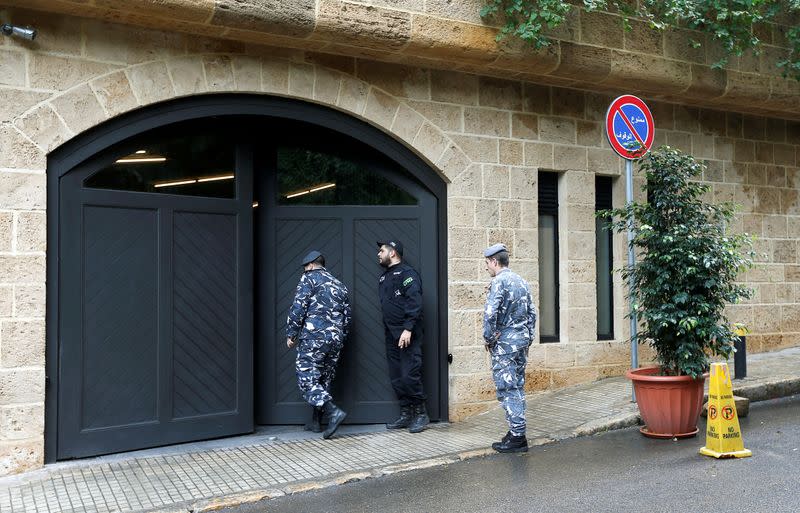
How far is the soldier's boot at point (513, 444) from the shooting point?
6.81 m

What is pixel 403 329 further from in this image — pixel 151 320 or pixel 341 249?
pixel 151 320

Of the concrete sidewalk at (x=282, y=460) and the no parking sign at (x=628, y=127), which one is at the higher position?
the no parking sign at (x=628, y=127)

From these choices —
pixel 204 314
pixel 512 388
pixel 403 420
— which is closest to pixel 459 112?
pixel 512 388

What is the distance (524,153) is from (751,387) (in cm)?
348

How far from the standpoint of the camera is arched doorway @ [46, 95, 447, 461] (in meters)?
6.76

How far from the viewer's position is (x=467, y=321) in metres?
A: 8.34

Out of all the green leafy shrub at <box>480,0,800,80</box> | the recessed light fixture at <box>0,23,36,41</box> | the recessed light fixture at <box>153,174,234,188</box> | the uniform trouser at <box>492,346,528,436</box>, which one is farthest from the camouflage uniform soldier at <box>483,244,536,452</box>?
the recessed light fixture at <box>0,23,36,41</box>

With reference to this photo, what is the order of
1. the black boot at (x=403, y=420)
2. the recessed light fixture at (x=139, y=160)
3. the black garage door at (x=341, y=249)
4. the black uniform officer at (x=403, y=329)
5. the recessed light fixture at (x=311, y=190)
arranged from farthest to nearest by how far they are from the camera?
the recessed light fixture at (x=311, y=190) < the black garage door at (x=341, y=249) < the black boot at (x=403, y=420) < the black uniform officer at (x=403, y=329) < the recessed light fixture at (x=139, y=160)

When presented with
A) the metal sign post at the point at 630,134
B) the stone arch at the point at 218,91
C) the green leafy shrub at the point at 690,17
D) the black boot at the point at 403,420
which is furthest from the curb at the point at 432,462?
the green leafy shrub at the point at 690,17

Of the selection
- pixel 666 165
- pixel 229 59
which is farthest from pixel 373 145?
pixel 666 165

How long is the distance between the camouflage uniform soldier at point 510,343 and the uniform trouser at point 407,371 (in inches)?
45.7

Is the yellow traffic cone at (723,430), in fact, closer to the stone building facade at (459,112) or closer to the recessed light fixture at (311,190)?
the stone building facade at (459,112)

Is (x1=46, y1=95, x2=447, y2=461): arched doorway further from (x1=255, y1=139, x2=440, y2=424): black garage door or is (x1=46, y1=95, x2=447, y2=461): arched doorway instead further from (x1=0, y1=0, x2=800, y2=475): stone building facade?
(x1=0, y1=0, x2=800, y2=475): stone building facade

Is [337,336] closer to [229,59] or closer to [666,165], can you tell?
[229,59]
